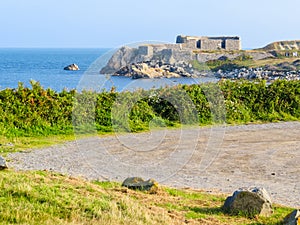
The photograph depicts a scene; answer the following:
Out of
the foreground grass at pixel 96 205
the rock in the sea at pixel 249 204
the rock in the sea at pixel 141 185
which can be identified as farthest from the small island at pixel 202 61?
the rock in the sea at pixel 249 204

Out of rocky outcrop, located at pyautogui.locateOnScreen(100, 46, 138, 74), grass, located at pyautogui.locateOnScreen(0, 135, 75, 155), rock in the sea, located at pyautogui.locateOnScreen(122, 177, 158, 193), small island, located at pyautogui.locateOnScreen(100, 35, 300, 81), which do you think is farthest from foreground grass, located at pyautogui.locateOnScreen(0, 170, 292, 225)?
rocky outcrop, located at pyautogui.locateOnScreen(100, 46, 138, 74)

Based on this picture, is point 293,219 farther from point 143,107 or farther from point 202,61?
point 202,61

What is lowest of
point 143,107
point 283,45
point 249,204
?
point 249,204

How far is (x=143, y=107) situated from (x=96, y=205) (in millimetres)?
10906

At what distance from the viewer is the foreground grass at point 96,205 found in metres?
6.95

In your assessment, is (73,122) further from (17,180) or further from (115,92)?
(17,180)

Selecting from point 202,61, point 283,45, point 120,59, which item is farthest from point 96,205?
point 283,45

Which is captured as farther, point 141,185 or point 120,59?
point 120,59

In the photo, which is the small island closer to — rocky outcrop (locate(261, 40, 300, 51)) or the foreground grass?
rocky outcrop (locate(261, 40, 300, 51))

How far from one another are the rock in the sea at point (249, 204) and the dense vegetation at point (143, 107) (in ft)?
28.2

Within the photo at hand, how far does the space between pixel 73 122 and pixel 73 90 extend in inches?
42.2

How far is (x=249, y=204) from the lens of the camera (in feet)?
26.7

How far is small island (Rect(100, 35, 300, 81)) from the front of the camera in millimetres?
14023

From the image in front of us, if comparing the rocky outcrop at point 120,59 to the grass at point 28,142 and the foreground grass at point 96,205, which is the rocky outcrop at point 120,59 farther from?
the foreground grass at point 96,205
